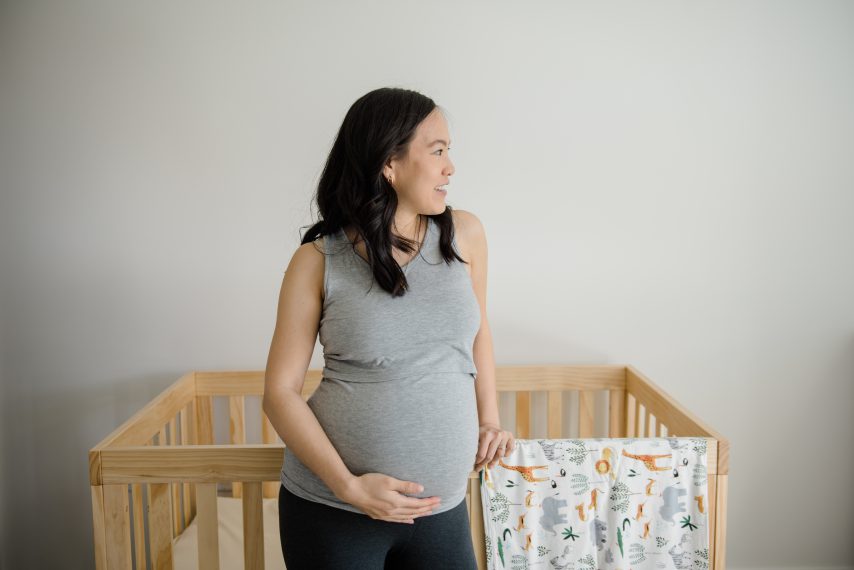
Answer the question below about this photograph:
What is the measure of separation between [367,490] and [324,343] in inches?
9.7

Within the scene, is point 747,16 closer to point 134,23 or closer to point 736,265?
point 736,265

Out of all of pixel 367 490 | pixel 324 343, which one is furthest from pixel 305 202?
pixel 367 490

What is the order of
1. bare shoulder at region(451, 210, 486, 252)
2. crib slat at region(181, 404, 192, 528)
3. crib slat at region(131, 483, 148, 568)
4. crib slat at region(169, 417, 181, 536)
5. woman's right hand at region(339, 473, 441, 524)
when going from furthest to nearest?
crib slat at region(181, 404, 192, 528)
crib slat at region(169, 417, 181, 536)
crib slat at region(131, 483, 148, 568)
bare shoulder at region(451, 210, 486, 252)
woman's right hand at region(339, 473, 441, 524)

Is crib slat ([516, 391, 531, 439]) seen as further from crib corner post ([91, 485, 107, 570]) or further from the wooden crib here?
crib corner post ([91, 485, 107, 570])

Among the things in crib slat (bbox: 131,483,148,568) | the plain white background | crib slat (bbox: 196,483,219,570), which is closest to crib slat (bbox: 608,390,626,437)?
the plain white background

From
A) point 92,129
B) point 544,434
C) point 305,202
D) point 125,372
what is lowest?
point 544,434

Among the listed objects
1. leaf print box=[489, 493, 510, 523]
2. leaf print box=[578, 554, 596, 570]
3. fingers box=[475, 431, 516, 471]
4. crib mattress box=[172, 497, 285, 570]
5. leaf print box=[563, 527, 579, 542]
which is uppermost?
fingers box=[475, 431, 516, 471]

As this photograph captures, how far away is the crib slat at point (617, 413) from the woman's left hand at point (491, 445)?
86cm

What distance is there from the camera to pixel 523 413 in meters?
2.07

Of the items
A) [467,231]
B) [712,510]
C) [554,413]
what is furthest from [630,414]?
[467,231]

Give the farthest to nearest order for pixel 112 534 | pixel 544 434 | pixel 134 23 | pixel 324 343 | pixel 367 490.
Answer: pixel 544 434, pixel 134 23, pixel 112 534, pixel 324 343, pixel 367 490

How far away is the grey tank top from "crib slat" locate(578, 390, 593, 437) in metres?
1.01

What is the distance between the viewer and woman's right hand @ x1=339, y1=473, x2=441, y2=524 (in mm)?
1018

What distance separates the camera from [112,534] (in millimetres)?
1335
